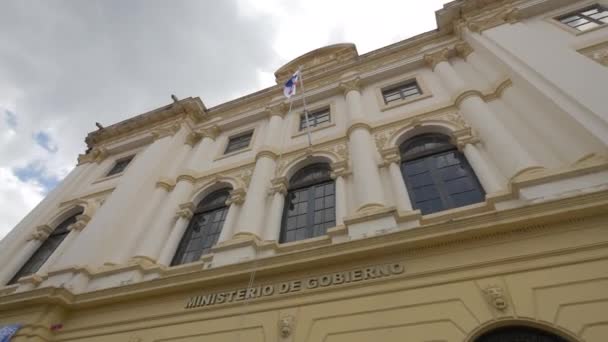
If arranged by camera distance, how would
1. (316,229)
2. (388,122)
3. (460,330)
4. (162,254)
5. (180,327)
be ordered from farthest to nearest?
(388,122) < (162,254) < (316,229) < (180,327) < (460,330)

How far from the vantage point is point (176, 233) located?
32.9ft

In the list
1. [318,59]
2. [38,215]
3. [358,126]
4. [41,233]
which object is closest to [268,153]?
[358,126]

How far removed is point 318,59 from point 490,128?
1150cm

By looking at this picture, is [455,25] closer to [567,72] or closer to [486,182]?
[567,72]

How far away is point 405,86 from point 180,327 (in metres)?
11.7

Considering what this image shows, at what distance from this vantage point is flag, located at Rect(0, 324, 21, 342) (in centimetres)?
719

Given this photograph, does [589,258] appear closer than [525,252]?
Yes

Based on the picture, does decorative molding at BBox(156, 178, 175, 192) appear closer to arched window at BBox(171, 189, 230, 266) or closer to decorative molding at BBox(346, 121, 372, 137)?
arched window at BBox(171, 189, 230, 266)

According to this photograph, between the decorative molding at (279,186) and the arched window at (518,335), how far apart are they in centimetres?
649

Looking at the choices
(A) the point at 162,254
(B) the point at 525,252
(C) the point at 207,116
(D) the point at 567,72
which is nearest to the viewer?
(B) the point at 525,252

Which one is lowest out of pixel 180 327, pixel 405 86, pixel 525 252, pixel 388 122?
pixel 180 327

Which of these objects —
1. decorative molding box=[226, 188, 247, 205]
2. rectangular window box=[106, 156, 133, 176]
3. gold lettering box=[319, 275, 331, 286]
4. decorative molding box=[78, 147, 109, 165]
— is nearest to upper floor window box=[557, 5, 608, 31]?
gold lettering box=[319, 275, 331, 286]

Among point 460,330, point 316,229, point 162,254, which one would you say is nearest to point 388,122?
point 316,229

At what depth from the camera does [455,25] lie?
1353cm
